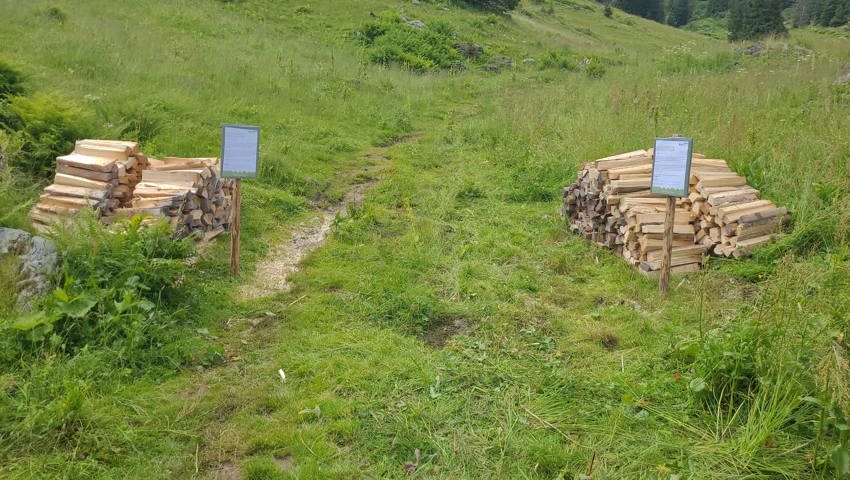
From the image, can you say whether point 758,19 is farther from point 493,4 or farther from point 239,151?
point 239,151

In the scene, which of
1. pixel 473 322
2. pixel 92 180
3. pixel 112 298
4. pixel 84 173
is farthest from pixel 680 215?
pixel 84 173

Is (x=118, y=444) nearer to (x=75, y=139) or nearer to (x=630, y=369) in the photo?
(x=630, y=369)

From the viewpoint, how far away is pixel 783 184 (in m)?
7.30

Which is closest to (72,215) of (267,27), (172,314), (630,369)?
(172,314)

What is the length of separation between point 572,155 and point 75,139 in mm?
7489

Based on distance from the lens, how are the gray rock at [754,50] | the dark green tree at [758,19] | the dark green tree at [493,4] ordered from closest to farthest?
the gray rock at [754,50] → the dark green tree at [493,4] → the dark green tree at [758,19]

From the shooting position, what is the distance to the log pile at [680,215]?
6.46 metres

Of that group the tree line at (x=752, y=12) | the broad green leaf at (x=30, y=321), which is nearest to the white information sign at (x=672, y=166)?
the broad green leaf at (x=30, y=321)

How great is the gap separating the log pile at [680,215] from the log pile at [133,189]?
471 cm

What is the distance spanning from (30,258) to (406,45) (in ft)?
67.5

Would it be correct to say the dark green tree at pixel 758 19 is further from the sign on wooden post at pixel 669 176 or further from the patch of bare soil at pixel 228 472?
the patch of bare soil at pixel 228 472

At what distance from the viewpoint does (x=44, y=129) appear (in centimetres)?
777

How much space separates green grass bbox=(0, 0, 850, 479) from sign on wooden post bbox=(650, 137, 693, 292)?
384 millimetres

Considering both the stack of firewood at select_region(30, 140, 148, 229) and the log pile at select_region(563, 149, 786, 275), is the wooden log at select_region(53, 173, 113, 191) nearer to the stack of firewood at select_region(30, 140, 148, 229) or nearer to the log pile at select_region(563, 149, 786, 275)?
the stack of firewood at select_region(30, 140, 148, 229)
